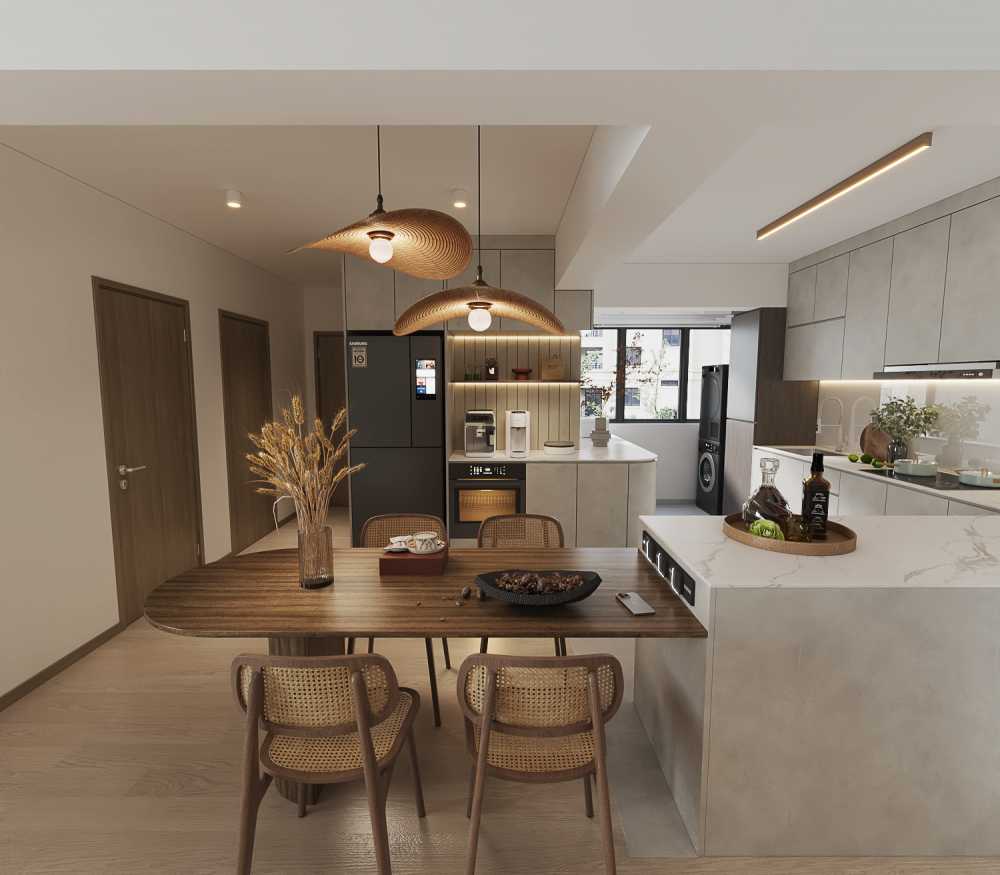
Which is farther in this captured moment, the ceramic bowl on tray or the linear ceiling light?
the linear ceiling light

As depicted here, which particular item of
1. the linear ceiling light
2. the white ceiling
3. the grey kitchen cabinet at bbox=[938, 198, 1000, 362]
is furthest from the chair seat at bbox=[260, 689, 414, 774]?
the grey kitchen cabinet at bbox=[938, 198, 1000, 362]

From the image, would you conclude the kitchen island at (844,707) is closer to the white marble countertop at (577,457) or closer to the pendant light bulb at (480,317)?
the pendant light bulb at (480,317)

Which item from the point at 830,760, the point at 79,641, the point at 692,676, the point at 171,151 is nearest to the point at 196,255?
the point at 171,151

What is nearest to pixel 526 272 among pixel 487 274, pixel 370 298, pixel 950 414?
pixel 487 274

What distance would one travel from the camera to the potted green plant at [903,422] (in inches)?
152

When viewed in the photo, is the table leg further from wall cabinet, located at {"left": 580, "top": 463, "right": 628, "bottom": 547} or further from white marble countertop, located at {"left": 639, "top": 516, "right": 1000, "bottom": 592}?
wall cabinet, located at {"left": 580, "top": 463, "right": 628, "bottom": 547}

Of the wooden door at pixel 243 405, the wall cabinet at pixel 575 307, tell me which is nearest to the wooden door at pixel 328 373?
the wooden door at pixel 243 405

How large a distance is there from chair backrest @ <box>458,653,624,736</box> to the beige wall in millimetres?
2504

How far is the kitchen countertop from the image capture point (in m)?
1.68

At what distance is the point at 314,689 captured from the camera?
4.89ft

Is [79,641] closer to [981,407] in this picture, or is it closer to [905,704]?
[905,704]

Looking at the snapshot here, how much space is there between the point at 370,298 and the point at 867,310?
3.90 metres

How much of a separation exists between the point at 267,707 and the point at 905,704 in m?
1.94

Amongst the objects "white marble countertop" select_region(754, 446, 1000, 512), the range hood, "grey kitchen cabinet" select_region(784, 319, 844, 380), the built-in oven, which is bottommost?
the built-in oven
